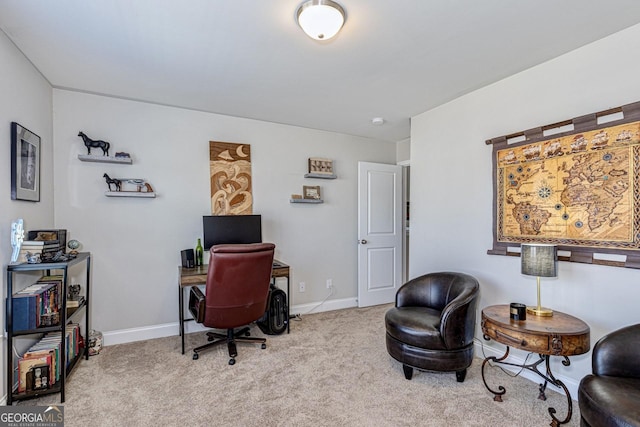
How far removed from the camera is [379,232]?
4.42 metres

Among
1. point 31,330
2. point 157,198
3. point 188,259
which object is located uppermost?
point 157,198

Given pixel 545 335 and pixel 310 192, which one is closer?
pixel 545 335

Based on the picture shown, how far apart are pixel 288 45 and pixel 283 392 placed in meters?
2.41

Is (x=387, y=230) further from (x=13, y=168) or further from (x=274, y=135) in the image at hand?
(x=13, y=168)

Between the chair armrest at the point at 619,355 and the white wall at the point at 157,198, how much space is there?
2.96m

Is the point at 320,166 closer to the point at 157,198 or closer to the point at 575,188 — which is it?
the point at 157,198

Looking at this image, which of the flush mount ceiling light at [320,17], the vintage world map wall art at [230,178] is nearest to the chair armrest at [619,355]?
the flush mount ceiling light at [320,17]

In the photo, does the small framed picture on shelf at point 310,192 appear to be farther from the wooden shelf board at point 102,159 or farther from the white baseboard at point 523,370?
the white baseboard at point 523,370

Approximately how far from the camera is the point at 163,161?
3.32 m

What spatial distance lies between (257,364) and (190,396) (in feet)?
1.98

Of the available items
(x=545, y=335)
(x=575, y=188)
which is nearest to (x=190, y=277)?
(x=545, y=335)

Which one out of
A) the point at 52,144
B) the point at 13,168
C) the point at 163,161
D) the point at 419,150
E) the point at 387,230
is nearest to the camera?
the point at 13,168

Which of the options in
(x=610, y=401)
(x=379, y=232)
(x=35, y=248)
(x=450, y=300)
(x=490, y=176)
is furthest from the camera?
(x=379, y=232)

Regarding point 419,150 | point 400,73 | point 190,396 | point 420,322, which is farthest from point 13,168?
point 419,150
